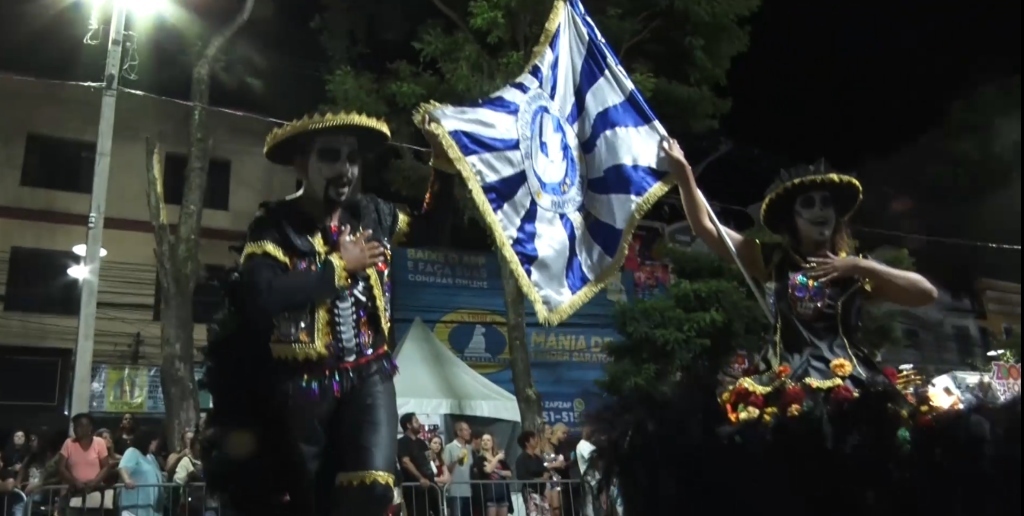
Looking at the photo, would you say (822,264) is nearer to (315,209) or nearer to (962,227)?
(315,209)

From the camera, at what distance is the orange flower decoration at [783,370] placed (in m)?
3.43

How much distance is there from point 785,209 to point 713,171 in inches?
424

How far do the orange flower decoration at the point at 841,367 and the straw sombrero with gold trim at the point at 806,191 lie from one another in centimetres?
66

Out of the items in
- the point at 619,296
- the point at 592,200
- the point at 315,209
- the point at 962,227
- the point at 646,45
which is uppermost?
the point at 646,45

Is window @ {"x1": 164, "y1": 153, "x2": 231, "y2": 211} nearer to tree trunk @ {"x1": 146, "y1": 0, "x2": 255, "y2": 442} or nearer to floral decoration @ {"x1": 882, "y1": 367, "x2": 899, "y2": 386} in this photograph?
tree trunk @ {"x1": 146, "y1": 0, "x2": 255, "y2": 442}

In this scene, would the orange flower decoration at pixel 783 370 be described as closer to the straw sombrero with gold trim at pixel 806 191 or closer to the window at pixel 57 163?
the straw sombrero with gold trim at pixel 806 191

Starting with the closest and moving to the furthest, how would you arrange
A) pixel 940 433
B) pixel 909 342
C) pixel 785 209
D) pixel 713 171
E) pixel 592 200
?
1. pixel 940 433
2. pixel 785 209
3. pixel 592 200
4. pixel 909 342
5. pixel 713 171

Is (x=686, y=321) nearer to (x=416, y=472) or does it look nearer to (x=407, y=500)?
(x=416, y=472)

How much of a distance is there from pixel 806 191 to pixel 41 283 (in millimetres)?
13565

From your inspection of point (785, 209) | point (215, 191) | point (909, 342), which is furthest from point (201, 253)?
point (785, 209)

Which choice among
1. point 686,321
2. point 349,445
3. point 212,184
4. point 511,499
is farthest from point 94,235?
point 349,445

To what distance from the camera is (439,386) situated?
11242 millimetres

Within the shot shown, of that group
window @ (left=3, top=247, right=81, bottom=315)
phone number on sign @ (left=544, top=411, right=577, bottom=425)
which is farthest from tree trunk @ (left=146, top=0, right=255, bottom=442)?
phone number on sign @ (left=544, top=411, right=577, bottom=425)

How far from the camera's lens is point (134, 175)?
14797mm
